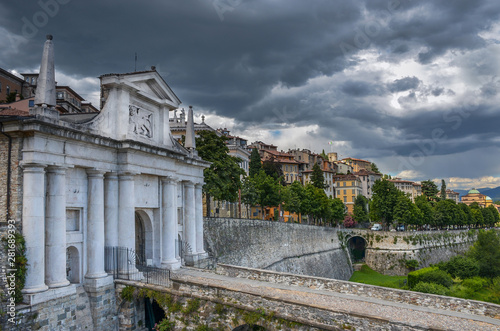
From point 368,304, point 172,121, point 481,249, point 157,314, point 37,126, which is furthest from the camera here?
point 172,121

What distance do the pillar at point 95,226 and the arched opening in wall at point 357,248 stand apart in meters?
57.6

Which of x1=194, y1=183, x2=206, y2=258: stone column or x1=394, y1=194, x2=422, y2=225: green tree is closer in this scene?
x1=194, y1=183, x2=206, y2=258: stone column

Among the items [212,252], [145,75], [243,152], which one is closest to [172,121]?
[243,152]

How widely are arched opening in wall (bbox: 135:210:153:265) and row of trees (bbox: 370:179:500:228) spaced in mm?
60625

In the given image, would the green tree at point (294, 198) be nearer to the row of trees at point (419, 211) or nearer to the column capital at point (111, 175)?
the row of trees at point (419, 211)

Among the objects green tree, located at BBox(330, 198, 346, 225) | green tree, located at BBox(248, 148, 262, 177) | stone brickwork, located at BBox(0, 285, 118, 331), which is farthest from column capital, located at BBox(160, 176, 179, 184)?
green tree, located at BBox(330, 198, 346, 225)

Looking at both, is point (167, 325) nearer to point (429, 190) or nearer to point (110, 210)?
point (110, 210)

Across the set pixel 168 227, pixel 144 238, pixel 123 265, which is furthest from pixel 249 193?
pixel 123 265

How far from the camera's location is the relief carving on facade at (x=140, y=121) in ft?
70.5

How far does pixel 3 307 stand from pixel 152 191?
10.4 meters

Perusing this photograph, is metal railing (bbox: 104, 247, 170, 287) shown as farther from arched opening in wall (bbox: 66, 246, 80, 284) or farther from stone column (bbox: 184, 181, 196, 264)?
stone column (bbox: 184, 181, 196, 264)

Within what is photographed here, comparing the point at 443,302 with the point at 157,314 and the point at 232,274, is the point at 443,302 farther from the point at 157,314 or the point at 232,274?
the point at 157,314

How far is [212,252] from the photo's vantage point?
32.2 meters

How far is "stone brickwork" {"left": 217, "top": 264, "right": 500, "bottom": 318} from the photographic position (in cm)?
1609
